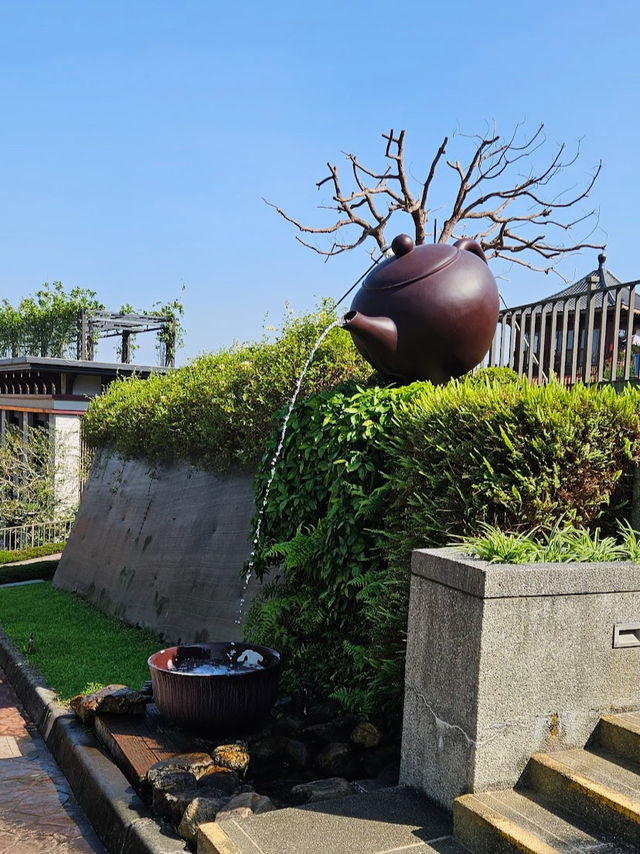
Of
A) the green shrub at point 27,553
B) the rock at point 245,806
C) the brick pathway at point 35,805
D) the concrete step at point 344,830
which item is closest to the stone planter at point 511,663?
the concrete step at point 344,830

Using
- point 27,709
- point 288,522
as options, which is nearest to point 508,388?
point 288,522

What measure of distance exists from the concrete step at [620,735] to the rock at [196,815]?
1.82 meters

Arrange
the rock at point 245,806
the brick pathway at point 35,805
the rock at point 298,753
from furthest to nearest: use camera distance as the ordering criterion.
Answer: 1. the rock at point 298,753
2. the brick pathway at point 35,805
3. the rock at point 245,806

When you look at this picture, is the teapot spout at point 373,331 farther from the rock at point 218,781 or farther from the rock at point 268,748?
the rock at point 218,781

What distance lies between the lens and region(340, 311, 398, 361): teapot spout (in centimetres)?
575

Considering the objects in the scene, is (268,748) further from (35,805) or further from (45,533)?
(45,533)

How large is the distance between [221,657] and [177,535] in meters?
3.59

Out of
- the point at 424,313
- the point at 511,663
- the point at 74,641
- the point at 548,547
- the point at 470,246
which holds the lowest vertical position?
the point at 74,641

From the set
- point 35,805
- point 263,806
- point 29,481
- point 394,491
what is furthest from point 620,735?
point 29,481

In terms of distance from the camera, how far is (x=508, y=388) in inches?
174

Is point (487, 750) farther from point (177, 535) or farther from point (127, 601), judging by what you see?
point (127, 601)

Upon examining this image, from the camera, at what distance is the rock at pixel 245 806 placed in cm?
354

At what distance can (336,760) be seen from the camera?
Answer: 14.0ft

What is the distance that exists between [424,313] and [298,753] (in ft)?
10.5
